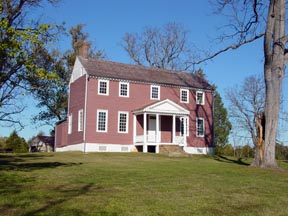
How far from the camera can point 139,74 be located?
33.5 meters

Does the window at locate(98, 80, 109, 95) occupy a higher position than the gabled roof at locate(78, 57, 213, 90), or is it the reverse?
the gabled roof at locate(78, 57, 213, 90)

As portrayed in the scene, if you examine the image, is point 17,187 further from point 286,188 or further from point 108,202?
point 286,188

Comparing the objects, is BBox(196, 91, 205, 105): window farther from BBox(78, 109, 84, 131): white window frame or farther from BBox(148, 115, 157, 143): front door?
BBox(78, 109, 84, 131): white window frame

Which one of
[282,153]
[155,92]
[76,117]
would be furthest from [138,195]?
[282,153]

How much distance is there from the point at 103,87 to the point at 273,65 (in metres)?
15.7

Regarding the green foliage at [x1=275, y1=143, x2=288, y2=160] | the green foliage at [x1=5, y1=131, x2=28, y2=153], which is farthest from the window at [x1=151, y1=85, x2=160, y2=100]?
the green foliage at [x1=5, y1=131, x2=28, y2=153]

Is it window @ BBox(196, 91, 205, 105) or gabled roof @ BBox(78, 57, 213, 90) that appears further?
window @ BBox(196, 91, 205, 105)

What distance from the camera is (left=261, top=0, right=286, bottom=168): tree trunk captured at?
1789 cm

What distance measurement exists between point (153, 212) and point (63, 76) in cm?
3809

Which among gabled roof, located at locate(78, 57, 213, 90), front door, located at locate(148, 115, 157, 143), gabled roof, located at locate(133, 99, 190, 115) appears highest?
gabled roof, located at locate(78, 57, 213, 90)

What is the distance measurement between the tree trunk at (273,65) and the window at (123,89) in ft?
50.2

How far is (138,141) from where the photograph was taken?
1228 inches

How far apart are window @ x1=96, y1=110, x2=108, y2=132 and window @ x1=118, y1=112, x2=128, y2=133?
1181mm

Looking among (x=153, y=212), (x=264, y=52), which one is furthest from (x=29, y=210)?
(x=264, y=52)
